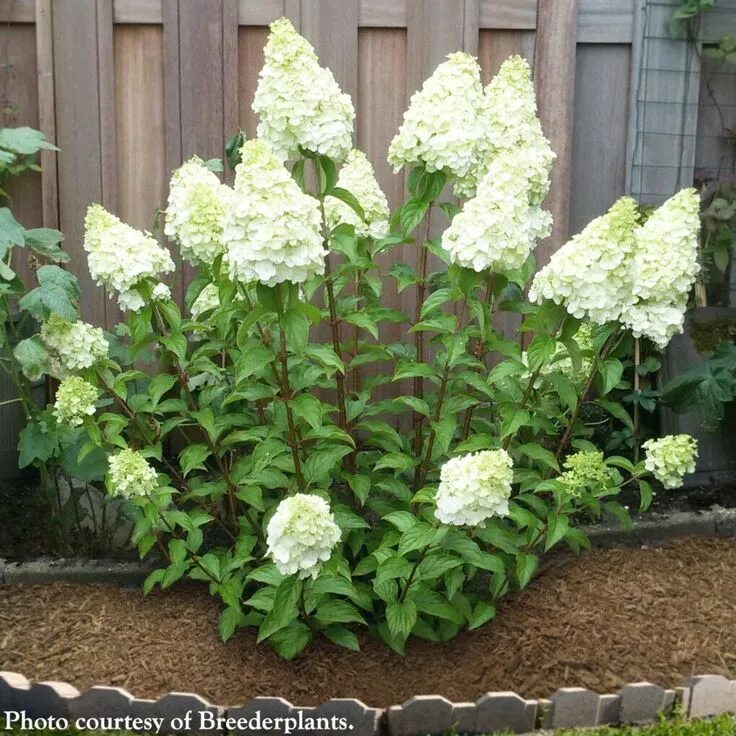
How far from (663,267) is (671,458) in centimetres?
57

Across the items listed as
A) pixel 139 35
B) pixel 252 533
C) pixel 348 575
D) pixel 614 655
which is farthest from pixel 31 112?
pixel 614 655

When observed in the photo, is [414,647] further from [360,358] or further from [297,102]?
[297,102]

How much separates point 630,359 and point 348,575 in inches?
70.2

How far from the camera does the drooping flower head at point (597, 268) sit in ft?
8.80

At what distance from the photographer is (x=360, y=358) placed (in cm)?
317

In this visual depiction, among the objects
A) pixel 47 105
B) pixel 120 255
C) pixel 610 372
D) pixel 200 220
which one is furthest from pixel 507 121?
pixel 47 105

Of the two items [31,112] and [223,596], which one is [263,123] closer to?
[223,596]

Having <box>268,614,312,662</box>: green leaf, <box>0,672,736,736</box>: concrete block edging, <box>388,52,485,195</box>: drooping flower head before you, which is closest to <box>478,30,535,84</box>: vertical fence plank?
<box>388,52,485,195</box>: drooping flower head

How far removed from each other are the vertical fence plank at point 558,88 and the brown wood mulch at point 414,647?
4.59ft

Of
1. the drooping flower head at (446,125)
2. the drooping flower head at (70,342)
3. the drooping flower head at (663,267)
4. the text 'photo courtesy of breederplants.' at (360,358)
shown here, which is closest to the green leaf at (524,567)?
the text 'photo courtesy of breederplants.' at (360,358)

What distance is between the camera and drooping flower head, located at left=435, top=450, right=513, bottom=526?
2611 mm

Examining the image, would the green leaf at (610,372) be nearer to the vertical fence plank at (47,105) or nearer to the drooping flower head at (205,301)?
the drooping flower head at (205,301)

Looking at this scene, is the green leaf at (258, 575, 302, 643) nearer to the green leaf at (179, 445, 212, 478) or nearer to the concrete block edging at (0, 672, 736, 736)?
the concrete block edging at (0, 672, 736, 736)

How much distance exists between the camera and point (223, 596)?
3.12m
